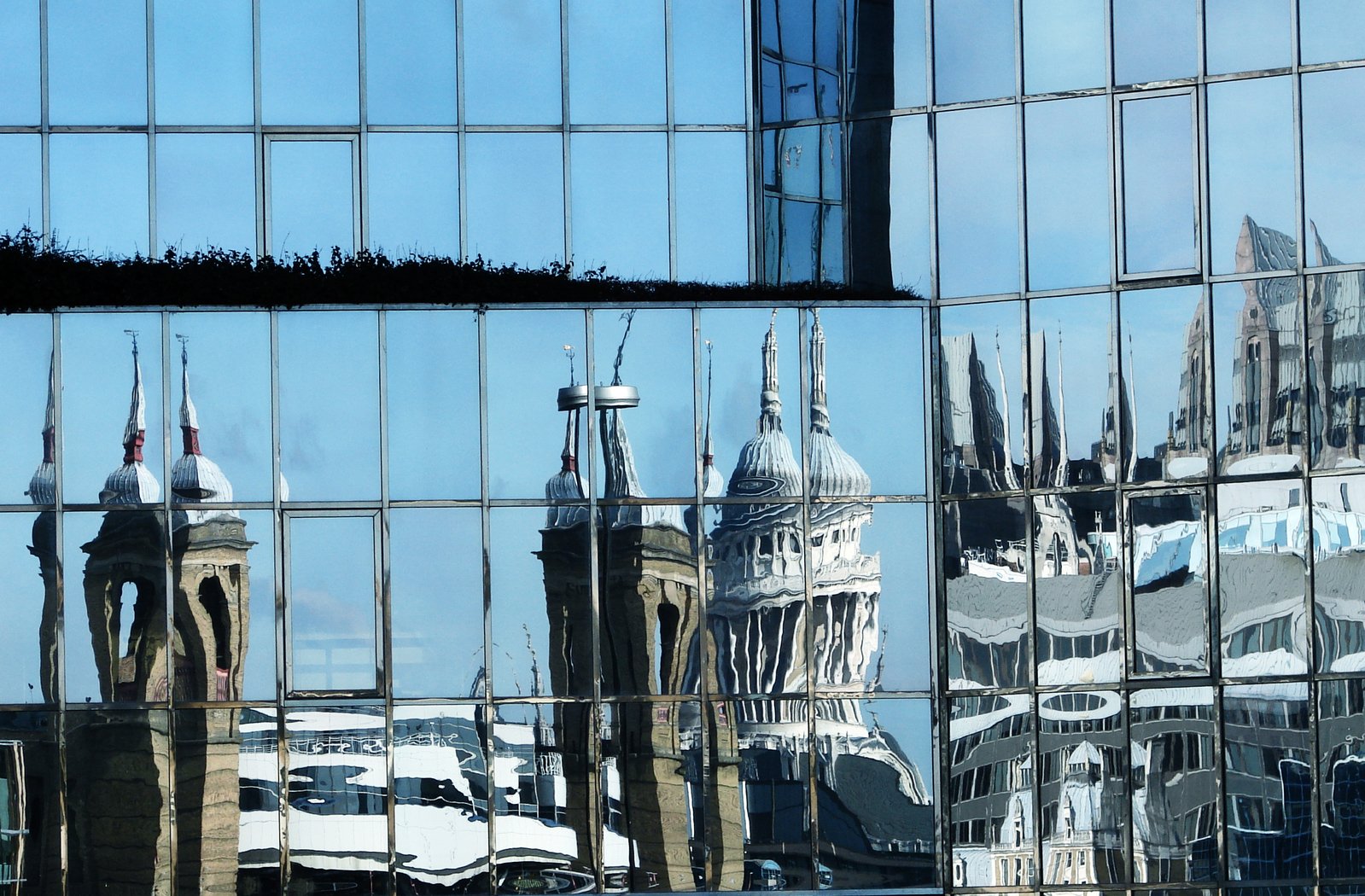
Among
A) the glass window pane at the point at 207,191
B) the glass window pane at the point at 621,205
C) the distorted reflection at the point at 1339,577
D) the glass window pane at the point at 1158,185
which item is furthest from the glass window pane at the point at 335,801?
the distorted reflection at the point at 1339,577

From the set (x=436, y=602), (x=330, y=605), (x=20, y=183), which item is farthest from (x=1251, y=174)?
(x=20, y=183)

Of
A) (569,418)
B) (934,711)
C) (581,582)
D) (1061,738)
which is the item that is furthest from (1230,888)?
(569,418)

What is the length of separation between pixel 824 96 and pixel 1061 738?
26.5 feet

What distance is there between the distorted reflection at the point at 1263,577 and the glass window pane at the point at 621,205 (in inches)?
292

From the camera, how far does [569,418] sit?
15.9m

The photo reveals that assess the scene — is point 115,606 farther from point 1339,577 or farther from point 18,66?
point 1339,577

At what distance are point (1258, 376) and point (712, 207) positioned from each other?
6927mm

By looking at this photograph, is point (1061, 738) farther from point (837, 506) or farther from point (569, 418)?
point (569, 418)

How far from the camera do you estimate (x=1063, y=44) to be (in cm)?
1595

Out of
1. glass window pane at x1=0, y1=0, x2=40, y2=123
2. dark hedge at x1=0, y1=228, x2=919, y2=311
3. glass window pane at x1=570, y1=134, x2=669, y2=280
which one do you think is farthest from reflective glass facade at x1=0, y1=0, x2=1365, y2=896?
glass window pane at x1=0, y1=0, x2=40, y2=123

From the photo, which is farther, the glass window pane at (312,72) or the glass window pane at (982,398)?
the glass window pane at (312,72)

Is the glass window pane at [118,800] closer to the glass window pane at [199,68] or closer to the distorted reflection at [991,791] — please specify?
the glass window pane at [199,68]

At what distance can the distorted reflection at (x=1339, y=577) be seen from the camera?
587 inches

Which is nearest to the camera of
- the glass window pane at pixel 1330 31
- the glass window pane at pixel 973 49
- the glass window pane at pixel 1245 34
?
the glass window pane at pixel 1330 31
